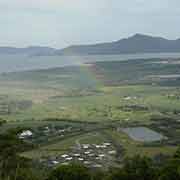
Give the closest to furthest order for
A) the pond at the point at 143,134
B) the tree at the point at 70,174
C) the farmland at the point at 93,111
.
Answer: the tree at the point at 70,174 → the farmland at the point at 93,111 → the pond at the point at 143,134

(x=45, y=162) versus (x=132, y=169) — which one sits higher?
(x=132, y=169)

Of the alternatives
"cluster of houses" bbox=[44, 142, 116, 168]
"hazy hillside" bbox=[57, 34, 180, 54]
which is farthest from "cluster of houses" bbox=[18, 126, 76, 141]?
"hazy hillside" bbox=[57, 34, 180, 54]

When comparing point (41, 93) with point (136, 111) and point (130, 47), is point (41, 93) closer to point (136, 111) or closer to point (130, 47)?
point (136, 111)

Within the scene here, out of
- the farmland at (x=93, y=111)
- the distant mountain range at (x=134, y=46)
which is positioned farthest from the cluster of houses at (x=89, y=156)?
the distant mountain range at (x=134, y=46)

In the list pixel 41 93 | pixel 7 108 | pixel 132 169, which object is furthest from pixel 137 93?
pixel 132 169

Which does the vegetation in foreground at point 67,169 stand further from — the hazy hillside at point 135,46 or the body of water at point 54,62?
the hazy hillside at point 135,46

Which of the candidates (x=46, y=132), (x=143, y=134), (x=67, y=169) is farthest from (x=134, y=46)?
(x=67, y=169)
